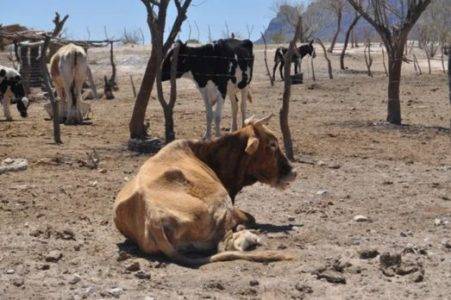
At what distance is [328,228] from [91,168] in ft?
15.4

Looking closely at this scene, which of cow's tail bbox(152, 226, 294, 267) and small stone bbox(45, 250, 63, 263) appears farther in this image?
small stone bbox(45, 250, 63, 263)

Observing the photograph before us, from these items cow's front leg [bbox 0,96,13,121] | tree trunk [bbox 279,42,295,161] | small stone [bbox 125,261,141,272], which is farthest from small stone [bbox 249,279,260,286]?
cow's front leg [bbox 0,96,13,121]

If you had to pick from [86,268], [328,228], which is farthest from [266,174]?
[86,268]

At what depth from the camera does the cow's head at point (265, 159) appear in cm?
823

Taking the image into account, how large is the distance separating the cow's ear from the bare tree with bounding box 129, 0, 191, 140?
5.19 metres

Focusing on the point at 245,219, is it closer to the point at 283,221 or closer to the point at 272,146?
the point at 283,221

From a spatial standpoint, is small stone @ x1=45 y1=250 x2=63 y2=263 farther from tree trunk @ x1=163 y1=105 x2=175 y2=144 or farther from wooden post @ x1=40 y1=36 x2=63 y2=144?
wooden post @ x1=40 y1=36 x2=63 y2=144

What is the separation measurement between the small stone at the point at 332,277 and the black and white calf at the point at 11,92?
14714mm

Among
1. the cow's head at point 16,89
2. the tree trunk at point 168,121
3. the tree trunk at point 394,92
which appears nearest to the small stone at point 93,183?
the tree trunk at point 168,121

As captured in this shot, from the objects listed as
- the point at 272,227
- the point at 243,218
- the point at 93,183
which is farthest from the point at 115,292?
the point at 93,183

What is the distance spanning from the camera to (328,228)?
7852mm

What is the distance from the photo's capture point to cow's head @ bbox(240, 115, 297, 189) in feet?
27.0

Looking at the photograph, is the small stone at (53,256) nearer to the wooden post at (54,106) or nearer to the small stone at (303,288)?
the small stone at (303,288)

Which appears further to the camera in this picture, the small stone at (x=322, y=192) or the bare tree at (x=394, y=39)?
the bare tree at (x=394, y=39)
